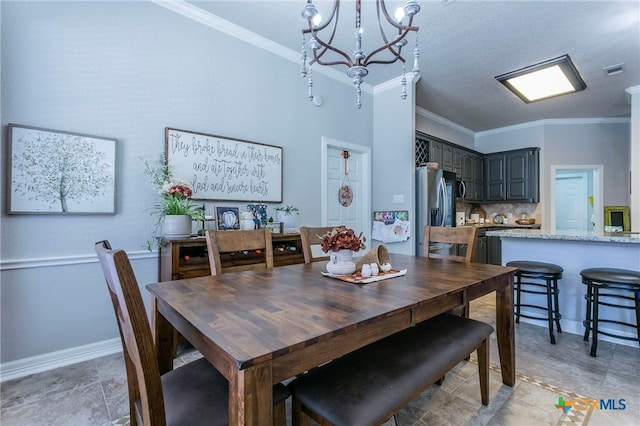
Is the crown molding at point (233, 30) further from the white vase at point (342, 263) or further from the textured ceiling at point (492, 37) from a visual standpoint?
the white vase at point (342, 263)

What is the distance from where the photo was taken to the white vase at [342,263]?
1.54 metres

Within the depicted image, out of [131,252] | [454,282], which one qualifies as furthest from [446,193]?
[131,252]

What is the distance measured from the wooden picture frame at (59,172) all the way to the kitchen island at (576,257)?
3705mm

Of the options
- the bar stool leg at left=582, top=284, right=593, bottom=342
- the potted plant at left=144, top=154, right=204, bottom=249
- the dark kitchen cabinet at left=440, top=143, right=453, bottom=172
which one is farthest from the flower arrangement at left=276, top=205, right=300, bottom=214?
the dark kitchen cabinet at left=440, top=143, right=453, bottom=172

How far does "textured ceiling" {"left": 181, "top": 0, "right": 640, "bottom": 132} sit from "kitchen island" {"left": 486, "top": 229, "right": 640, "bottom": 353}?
2.03 metres

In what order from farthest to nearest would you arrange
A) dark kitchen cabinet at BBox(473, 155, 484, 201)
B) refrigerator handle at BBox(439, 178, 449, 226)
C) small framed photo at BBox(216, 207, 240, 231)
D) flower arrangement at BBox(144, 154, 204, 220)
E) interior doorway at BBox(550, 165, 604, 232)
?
interior doorway at BBox(550, 165, 604, 232)
dark kitchen cabinet at BBox(473, 155, 484, 201)
refrigerator handle at BBox(439, 178, 449, 226)
small framed photo at BBox(216, 207, 240, 231)
flower arrangement at BBox(144, 154, 204, 220)

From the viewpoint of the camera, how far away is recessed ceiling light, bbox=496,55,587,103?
352 cm

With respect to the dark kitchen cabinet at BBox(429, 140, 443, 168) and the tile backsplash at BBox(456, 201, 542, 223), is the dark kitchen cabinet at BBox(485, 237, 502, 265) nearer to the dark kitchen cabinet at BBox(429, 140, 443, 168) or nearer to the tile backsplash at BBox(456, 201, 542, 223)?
the tile backsplash at BBox(456, 201, 542, 223)

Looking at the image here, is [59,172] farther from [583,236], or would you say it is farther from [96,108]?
[583,236]

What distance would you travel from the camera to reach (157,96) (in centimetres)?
253

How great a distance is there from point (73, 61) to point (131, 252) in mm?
1497

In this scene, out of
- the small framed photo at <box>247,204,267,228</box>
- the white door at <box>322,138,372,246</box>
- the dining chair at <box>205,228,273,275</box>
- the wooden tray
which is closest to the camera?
the wooden tray

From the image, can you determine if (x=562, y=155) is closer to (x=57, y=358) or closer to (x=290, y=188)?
(x=290, y=188)

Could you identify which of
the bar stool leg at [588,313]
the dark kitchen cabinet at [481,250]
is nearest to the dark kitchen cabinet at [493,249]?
the dark kitchen cabinet at [481,250]
